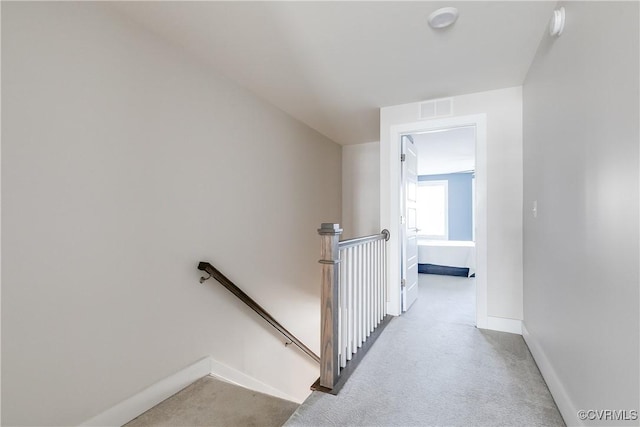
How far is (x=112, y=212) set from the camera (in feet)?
5.58

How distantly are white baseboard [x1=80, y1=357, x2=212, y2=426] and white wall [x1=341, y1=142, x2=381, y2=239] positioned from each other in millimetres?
3014

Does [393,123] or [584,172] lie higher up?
[393,123]

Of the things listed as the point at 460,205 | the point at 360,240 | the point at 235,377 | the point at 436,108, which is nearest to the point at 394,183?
the point at 436,108

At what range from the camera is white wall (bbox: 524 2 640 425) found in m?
0.96

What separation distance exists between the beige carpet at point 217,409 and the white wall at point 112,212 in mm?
196

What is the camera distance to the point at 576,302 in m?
1.36

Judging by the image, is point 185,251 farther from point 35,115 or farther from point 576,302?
point 576,302

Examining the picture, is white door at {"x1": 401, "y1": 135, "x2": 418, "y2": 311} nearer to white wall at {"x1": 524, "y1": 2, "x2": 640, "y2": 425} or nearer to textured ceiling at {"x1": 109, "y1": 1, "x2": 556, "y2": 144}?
textured ceiling at {"x1": 109, "y1": 1, "x2": 556, "y2": 144}

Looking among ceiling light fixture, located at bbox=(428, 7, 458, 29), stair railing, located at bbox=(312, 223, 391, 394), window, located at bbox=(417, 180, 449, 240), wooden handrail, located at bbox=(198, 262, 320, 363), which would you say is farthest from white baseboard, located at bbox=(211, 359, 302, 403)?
window, located at bbox=(417, 180, 449, 240)

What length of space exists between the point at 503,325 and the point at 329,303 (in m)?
1.87

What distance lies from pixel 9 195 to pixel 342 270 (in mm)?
1747

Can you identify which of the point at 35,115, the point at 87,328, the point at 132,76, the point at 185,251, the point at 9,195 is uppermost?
the point at 132,76

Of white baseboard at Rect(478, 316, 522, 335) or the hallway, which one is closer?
the hallway

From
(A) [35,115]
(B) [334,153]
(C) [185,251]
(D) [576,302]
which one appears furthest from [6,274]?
(B) [334,153]
